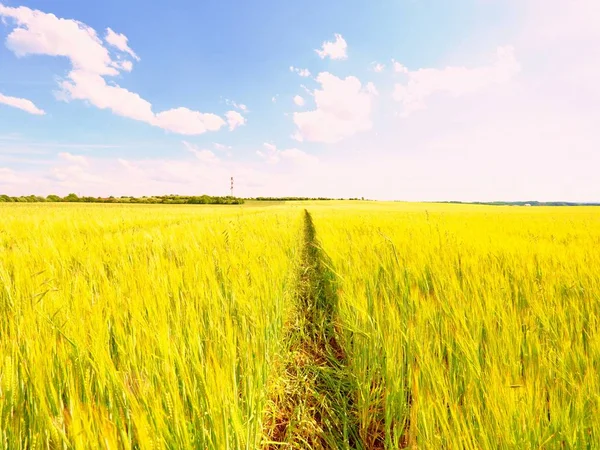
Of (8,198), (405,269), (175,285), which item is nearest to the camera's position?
(175,285)

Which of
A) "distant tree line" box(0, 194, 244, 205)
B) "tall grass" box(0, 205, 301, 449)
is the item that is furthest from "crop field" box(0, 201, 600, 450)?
"distant tree line" box(0, 194, 244, 205)

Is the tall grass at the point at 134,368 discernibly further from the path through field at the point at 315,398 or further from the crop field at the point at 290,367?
the path through field at the point at 315,398

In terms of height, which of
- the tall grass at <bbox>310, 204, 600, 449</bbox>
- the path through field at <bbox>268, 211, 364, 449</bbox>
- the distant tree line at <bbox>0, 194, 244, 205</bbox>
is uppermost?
the distant tree line at <bbox>0, 194, 244, 205</bbox>

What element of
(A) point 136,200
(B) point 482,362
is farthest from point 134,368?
(A) point 136,200

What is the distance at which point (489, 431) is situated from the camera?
2.41 feet

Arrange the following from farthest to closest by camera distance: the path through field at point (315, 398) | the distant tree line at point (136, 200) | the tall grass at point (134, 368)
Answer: the distant tree line at point (136, 200) → the path through field at point (315, 398) → the tall grass at point (134, 368)

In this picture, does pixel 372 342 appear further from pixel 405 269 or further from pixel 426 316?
pixel 405 269

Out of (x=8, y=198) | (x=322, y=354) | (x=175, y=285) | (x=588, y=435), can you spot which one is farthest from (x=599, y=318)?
(x=8, y=198)

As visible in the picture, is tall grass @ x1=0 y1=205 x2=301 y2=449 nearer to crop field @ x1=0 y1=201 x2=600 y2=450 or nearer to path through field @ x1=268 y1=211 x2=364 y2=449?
crop field @ x1=0 y1=201 x2=600 y2=450

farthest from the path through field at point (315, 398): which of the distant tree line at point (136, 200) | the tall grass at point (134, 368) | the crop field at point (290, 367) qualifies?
the distant tree line at point (136, 200)

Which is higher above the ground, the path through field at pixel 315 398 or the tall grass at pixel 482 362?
the tall grass at pixel 482 362

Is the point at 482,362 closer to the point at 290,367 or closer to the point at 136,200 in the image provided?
the point at 290,367

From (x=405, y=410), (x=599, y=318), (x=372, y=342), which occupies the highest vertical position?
(x=599, y=318)

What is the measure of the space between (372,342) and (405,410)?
1.00 ft
